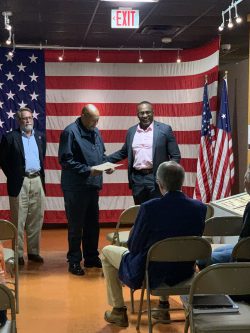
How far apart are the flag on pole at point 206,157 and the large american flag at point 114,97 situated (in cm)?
43

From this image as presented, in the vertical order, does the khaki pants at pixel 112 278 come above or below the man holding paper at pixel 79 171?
below

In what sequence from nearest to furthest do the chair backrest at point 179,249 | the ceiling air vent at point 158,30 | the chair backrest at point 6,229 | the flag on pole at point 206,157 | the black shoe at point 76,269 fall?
the chair backrest at point 179,249, the chair backrest at point 6,229, the black shoe at point 76,269, the ceiling air vent at point 158,30, the flag on pole at point 206,157

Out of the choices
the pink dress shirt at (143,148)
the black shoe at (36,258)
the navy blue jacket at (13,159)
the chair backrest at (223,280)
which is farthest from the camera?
the black shoe at (36,258)

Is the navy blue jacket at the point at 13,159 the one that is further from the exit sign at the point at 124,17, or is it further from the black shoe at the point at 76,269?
the exit sign at the point at 124,17

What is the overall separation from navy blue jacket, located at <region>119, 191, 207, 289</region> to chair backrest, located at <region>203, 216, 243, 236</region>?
2.46ft

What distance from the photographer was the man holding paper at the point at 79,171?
17.9ft

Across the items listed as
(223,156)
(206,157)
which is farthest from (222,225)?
(206,157)

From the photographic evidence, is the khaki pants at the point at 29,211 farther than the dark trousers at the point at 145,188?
Yes

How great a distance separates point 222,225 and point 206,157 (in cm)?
333

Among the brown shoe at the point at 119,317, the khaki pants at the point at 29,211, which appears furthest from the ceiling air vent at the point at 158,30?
the brown shoe at the point at 119,317

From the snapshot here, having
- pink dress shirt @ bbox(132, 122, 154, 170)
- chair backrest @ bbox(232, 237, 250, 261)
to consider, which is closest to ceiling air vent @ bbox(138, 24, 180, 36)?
pink dress shirt @ bbox(132, 122, 154, 170)

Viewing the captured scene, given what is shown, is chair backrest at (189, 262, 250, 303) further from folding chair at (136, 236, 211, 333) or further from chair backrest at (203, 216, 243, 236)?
chair backrest at (203, 216, 243, 236)

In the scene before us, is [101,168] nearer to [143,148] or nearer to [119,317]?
[143,148]

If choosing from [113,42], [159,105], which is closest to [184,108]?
[159,105]
